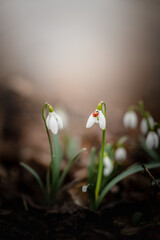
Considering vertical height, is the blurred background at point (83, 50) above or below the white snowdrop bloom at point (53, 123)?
above

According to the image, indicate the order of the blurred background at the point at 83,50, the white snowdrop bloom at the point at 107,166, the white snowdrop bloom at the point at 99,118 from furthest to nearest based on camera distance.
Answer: the blurred background at the point at 83,50
the white snowdrop bloom at the point at 107,166
the white snowdrop bloom at the point at 99,118

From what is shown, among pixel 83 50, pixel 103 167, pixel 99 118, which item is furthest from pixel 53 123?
pixel 83 50

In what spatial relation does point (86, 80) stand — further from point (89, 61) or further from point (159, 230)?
point (159, 230)

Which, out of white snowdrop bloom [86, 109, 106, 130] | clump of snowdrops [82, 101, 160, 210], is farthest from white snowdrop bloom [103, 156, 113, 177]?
white snowdrop bloom [86, 109, 106, 130]

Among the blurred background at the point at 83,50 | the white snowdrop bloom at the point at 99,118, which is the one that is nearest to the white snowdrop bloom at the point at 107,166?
the white snowdrop bloom at the point at 99,118

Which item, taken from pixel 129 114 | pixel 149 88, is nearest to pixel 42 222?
pixel 129 114

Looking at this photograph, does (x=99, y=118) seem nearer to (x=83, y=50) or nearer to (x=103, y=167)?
(x=103, y=167)

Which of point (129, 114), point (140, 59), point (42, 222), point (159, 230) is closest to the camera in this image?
point (159, 230)

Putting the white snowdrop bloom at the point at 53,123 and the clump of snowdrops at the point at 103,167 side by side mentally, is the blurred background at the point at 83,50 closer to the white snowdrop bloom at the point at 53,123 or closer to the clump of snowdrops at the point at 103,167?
the clump of snowdrops at the point at 103,167

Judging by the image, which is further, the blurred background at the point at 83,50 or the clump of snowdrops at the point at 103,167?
the blurred background at the point at 83,50
